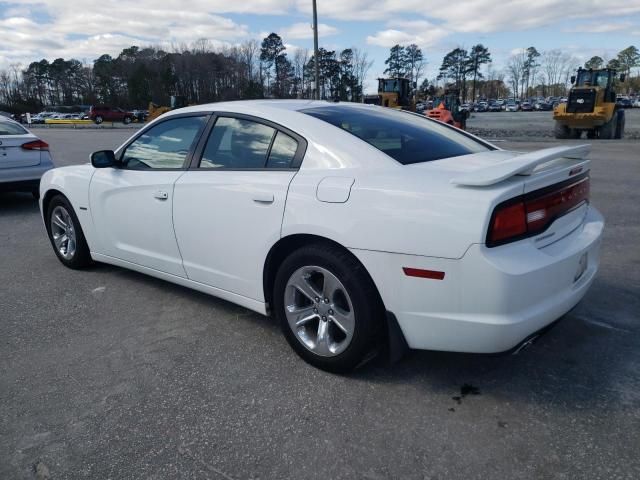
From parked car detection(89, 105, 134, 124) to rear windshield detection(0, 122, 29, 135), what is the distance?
157 feet

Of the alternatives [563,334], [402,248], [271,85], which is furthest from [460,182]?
[271,85]

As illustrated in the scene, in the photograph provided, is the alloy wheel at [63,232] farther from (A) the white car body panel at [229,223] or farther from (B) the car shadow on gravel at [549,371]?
(B) the car shadow on gravel at [549,371]

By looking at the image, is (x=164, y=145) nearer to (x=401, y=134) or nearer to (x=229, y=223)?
(x=229, y=223)

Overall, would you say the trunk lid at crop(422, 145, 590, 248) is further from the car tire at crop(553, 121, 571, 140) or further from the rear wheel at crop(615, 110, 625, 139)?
the rear wheel at crop(615, 110, 625, 139)

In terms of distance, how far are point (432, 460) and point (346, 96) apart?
81578mm

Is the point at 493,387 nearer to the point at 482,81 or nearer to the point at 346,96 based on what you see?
the point at 346,96

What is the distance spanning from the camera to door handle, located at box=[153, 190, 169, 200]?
367 cm

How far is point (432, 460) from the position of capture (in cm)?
225

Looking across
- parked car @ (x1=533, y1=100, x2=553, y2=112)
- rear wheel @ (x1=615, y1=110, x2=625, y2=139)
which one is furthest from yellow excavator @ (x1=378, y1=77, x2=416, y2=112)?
parked car @ (x1=533, y1=100, x2=553, y2=112)

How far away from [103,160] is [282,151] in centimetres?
179

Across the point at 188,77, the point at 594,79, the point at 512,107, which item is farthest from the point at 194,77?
the point at 594,79

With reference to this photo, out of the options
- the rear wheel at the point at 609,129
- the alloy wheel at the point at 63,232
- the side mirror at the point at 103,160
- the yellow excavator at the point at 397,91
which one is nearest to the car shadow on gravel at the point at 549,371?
the side mirror at the point at 103,160

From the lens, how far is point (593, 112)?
67.2ft

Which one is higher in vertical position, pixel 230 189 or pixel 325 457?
pixel 230 189
